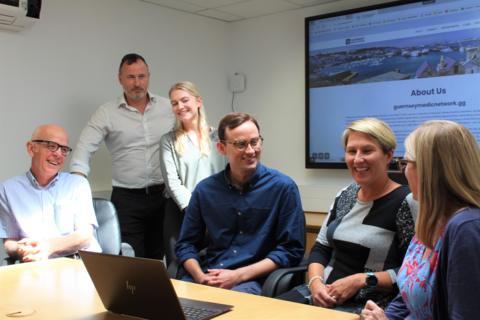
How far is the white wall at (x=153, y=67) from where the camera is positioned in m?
3.67

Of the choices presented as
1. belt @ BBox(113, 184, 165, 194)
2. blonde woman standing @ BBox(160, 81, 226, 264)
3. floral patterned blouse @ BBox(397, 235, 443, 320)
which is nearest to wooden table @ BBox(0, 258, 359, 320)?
floral patterned blouse @ BBox(397, 235, 443, 320)

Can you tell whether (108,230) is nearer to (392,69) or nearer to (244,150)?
(244,150)

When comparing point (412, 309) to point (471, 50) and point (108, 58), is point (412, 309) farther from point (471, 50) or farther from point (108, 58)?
point (108, 58)

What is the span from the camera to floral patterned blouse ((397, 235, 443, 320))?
1.48 meters

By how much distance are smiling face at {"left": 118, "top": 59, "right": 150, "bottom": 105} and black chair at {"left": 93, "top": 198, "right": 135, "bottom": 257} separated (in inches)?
36.7

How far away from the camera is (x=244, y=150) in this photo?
2439mm

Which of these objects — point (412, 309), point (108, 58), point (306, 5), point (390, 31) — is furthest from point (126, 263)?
point (306, 5)

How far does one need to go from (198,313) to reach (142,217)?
7.25 ft

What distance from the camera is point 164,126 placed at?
376 cm

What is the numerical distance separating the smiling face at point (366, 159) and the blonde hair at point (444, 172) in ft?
2.08

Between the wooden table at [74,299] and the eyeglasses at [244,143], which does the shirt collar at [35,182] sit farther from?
the eyeglasses at [244,143]

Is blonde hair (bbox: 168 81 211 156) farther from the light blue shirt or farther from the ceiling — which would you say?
the ceiling

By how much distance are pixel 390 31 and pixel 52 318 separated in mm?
3399

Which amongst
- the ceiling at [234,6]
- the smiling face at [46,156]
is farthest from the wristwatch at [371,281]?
the ceiling at [234,6]
